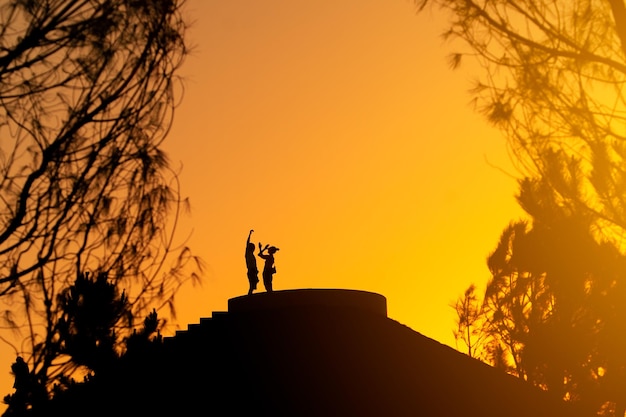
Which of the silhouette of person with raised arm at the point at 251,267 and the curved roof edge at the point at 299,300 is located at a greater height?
the silhouette of person with raised arm at the point at 251,267

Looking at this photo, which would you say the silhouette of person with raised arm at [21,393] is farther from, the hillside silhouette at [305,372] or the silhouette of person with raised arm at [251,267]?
the silhouette of person with raised arm at [251,267]

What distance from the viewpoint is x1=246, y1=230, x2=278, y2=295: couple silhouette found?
22938 mm

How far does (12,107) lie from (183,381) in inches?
430

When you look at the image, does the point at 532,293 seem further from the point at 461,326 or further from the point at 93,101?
the point at 93,101

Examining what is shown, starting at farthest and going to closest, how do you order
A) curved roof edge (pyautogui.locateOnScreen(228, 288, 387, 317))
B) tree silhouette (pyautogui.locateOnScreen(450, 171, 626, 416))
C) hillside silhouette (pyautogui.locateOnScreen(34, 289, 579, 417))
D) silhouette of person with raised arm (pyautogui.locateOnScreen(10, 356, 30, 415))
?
tree silhouette (pyautogui.locateOnScreen(450, 171, 626, 416)), curved roof edge (pyautogui.locateOnScreen(228, 288, 387, 317)), hillside silhouette (pyautogui.locateOnScreen(34, 289, 579, 417)), silhouette of person with raised arm (pyautogui.locateOnScreen(10, 356, 30, 415))

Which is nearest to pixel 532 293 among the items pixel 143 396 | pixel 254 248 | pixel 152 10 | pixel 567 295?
pixel 567 295

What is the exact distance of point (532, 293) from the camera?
114 feet

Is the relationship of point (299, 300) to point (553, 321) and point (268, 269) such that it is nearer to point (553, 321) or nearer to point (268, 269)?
point (268, 269)

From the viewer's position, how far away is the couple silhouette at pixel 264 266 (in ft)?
75.3

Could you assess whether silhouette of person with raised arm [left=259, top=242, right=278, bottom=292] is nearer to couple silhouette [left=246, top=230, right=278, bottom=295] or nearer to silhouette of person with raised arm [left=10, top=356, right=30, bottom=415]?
couple silhouette [left=246, top=230, right=278, bottom=295]

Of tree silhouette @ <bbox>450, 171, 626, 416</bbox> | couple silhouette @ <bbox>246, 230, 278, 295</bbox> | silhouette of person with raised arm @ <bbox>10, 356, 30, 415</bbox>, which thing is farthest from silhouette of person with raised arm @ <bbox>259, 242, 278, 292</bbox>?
silhouette of person with raised arm @ <bbox>10, 356, 30, 415</bbox>

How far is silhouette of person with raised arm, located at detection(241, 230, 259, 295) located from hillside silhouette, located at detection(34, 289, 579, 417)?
56 cm

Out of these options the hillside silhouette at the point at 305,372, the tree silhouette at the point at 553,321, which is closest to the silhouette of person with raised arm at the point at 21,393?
the hillside silhouette at the point at 305,372

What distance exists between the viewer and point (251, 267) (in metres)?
23.1
